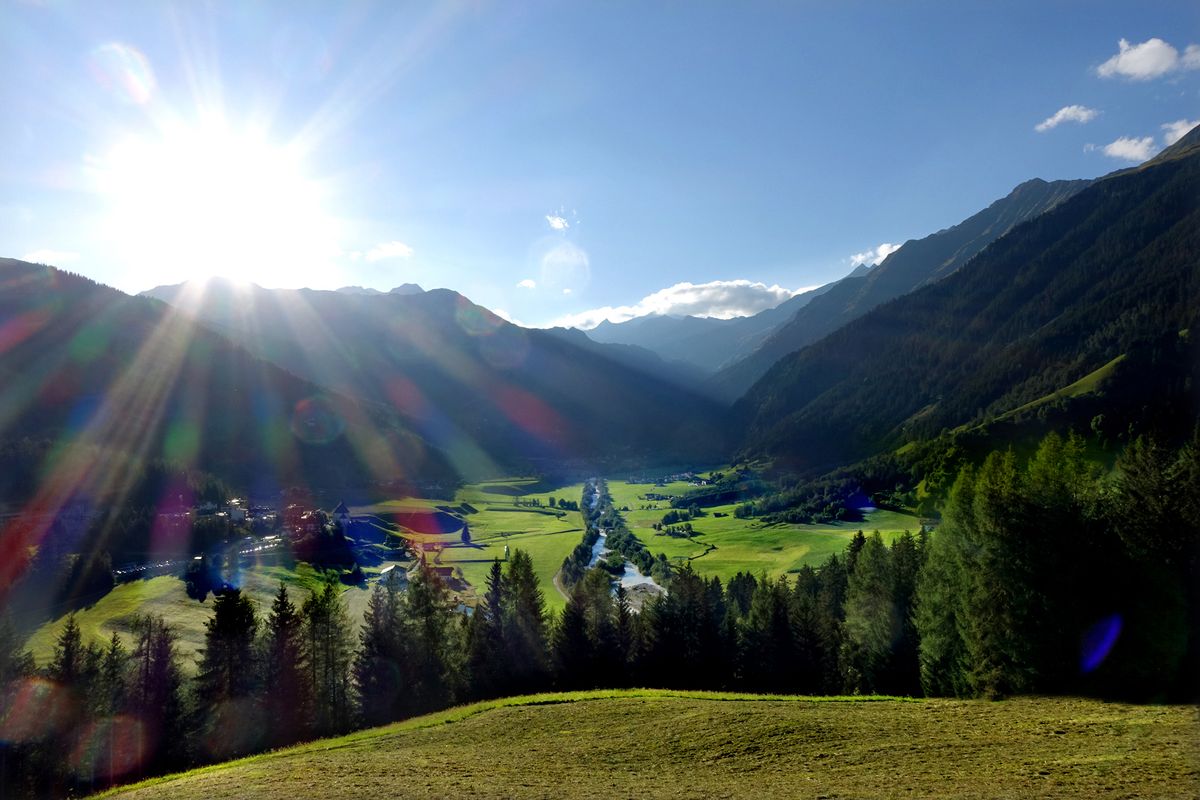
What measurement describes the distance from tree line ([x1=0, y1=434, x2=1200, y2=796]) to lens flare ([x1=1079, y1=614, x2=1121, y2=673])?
3.6 inches

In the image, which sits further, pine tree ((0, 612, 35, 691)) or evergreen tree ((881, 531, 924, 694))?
evergreen tree ((881, 531, 924, 694))

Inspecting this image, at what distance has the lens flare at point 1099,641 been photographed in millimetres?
30766

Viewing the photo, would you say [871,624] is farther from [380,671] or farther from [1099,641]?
[380,671]

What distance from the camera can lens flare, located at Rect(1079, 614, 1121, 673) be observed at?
101 ft

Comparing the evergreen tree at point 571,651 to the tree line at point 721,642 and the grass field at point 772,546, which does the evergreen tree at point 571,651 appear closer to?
the tree line at point 721,642

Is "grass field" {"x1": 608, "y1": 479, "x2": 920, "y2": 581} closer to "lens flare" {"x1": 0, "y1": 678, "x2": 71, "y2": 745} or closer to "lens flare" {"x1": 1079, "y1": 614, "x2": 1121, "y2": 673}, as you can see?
"lens flare" {"x1": 1079, "y1": 614, "x2": 1121, "y2": 673}

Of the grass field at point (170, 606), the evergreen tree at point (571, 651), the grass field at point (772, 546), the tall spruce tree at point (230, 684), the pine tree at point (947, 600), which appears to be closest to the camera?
the pine tree at point (947, 600)

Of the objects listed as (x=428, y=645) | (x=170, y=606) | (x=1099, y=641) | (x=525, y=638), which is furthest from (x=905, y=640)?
(x=170, y=606)

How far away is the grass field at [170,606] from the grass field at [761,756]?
2034 inches

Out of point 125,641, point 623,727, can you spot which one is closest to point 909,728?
point 623,727

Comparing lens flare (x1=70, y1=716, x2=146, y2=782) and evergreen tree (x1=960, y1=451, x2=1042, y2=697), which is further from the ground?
evergreen tree (x1=960, y1=451, x2=1042, y2=697)

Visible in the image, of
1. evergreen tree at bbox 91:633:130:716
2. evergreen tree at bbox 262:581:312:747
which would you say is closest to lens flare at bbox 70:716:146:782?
evergreen tree at bbox 91:633:130:716

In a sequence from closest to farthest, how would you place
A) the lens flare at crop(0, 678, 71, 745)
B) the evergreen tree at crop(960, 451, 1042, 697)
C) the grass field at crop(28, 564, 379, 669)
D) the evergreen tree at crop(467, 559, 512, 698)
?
1. the evergreen tree at crop(960, 451, 1042, 697)
2. the lens flare at crop(0, 678, 71, 745)
3. the evergreen tree at crop(467, 559, 512, 698)
4. the grass field at crop(28, 564, 379, 669)

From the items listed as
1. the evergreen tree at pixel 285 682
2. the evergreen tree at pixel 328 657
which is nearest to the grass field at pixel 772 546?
the evergreen tree at pixel 328 657
